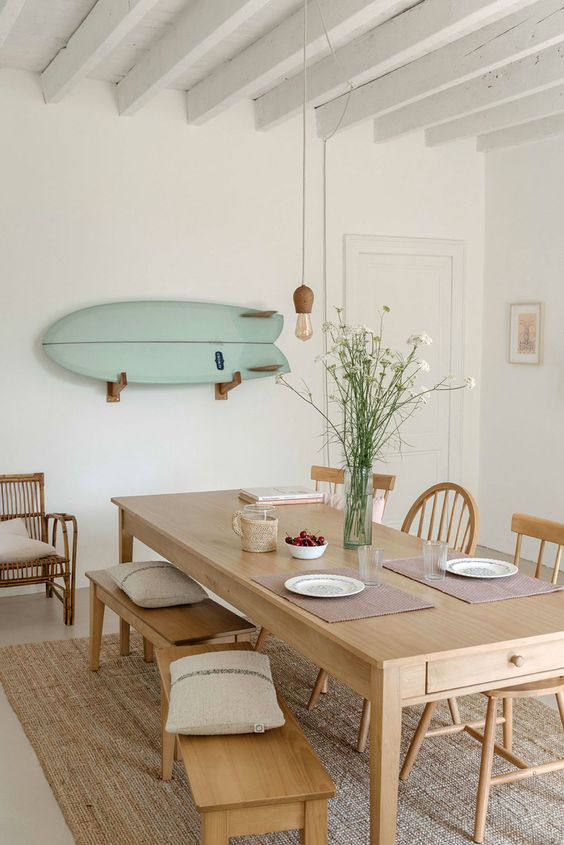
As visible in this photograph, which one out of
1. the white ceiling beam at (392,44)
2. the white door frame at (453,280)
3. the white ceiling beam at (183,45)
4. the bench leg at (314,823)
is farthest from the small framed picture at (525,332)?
the bench leg at (314,823)

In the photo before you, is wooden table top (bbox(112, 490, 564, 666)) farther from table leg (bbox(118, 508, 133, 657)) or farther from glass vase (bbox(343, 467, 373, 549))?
table leg (bbox(118, 508, 133, 657))

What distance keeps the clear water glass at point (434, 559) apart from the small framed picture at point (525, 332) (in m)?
3.51

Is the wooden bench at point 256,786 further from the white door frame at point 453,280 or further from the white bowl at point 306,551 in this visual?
the white door frame at point 453,280

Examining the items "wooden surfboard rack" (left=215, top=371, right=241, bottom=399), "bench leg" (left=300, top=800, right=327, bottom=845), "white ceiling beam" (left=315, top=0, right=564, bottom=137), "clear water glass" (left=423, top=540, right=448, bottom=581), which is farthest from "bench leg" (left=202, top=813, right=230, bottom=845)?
"wooden surfboard rack" (left=215, top=371, right=241, bottom=399)

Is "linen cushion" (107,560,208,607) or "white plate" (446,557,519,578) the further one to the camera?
"linen cushion" (107,560,208,607)

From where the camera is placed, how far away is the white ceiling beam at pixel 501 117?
5133 millimetres

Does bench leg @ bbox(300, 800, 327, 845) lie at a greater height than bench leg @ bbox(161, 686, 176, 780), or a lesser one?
greater

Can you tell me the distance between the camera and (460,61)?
4.48 meters

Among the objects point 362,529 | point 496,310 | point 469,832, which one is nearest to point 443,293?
point 496,310

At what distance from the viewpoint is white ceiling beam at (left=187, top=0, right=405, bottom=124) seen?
3742 mm

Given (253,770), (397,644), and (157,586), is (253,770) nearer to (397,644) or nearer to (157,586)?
(397,644)

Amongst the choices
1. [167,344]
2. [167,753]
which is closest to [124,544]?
[167,753]

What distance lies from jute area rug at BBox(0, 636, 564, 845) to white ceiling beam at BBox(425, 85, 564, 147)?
3330mm

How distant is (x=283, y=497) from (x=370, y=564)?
4.60ft
